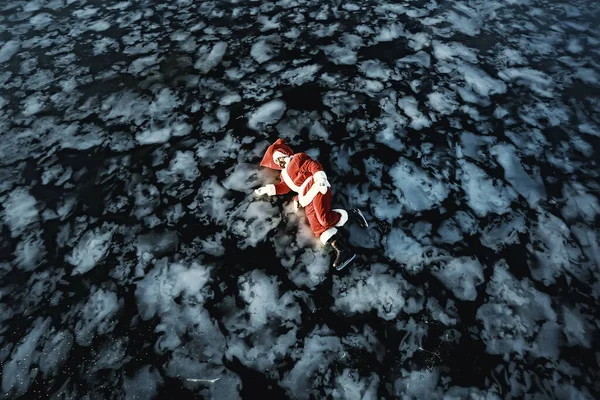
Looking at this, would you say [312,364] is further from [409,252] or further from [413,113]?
[413,113]

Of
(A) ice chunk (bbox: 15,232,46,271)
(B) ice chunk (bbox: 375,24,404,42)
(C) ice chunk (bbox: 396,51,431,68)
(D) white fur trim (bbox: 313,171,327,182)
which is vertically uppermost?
(B) ice chunk (bbox: 375,24,404,42)

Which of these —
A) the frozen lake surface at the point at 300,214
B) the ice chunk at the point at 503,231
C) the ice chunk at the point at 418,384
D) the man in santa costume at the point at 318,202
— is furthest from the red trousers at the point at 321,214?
the ice chunk at the point at 503,231

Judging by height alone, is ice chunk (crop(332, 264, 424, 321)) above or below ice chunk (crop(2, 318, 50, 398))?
above

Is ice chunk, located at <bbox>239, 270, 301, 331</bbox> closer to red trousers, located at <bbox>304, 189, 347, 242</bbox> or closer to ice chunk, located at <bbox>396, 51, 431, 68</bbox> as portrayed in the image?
red trousers, located at <bbox>304, 189, 347, 242</bbox>

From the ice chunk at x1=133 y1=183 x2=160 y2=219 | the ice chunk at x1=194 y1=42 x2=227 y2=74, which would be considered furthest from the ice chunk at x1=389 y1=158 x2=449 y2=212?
the ice chunk at x1=194 y1=42 x2=227 y2=74

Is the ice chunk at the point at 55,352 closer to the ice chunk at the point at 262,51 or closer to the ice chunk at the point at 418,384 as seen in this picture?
the ice chunk at the point at 418,384
